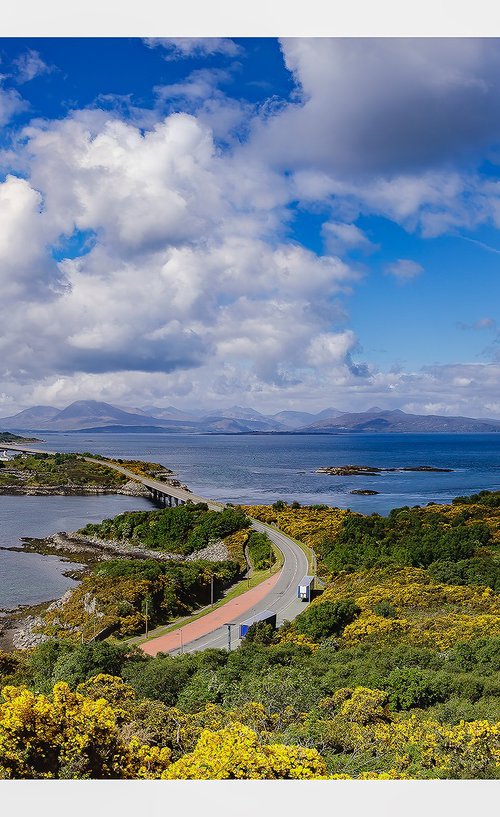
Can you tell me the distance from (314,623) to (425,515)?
23337 mm

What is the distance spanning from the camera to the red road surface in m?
19.9

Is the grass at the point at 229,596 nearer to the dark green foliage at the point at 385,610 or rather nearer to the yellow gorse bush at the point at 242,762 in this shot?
the dark green foliage at the point at 385,610

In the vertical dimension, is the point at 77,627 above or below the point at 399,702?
below

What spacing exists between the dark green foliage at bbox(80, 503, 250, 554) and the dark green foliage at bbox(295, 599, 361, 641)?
68.8 feet

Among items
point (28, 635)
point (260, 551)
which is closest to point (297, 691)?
point (28, 635)

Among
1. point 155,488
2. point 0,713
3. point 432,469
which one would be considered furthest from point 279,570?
point 432,469

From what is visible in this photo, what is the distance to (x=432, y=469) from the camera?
100750 mm

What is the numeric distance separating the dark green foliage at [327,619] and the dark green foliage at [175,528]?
2096 centimetres

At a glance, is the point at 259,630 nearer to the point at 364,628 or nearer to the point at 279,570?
the point at 364,628

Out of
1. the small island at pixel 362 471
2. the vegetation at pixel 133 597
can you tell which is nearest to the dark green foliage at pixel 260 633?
the vegetation at pixel 133 597

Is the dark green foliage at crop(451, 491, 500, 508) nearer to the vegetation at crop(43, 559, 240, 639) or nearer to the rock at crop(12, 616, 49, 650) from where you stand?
the vegetation at crop(43, 559, 240, 639)

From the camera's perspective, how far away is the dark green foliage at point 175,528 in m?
40.6

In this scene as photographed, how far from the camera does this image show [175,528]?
43.2 metres

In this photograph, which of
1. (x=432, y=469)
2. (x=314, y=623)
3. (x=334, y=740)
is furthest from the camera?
(x=432, y=469)
